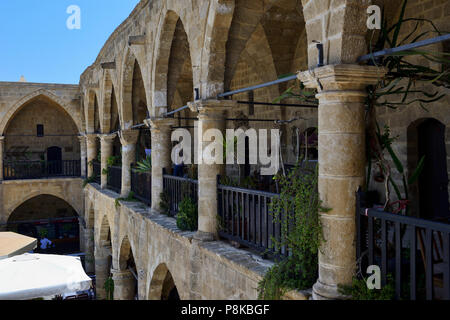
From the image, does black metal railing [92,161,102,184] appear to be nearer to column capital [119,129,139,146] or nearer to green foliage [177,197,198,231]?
column capital [119,129,139,146]

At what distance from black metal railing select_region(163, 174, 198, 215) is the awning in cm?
235

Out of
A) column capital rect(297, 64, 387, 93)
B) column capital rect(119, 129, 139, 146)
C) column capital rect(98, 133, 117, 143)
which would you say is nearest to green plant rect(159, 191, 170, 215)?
column capital rect(119, 129, 139, 146)

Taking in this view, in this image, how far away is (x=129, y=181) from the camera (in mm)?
10297

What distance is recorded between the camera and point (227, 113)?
29.8 ft

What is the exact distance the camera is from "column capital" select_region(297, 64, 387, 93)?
9.70 ft

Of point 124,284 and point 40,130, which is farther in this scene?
point 40,130

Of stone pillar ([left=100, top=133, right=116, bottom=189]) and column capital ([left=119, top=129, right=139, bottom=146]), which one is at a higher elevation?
column capital ([left=119, top=129, right=139, bottom=146])

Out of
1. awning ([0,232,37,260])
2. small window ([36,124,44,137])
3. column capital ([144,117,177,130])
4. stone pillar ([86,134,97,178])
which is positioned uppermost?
small window ([36,124,44,137])

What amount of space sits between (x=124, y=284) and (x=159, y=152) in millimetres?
4777

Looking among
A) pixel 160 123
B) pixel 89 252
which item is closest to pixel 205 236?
pixel 160 123

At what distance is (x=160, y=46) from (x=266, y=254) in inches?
183

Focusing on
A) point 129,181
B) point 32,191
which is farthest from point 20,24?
point 129,181

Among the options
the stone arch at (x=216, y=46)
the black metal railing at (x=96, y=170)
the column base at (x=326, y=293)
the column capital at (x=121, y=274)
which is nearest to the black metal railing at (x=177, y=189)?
the stone arch at (x=216, y=46)

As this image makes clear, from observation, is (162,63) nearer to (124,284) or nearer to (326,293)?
(326,293)
